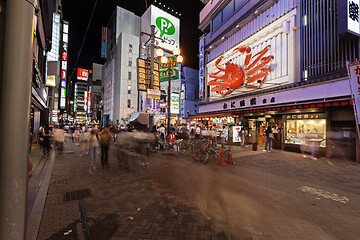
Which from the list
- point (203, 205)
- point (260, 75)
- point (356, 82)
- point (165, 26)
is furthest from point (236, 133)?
point (165, 26)

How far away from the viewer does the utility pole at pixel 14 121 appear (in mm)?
1381

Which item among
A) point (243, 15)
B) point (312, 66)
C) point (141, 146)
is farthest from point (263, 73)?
point (141, 146)

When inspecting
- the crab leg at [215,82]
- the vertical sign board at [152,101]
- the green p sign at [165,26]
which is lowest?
the vertical sign board at [152,101]

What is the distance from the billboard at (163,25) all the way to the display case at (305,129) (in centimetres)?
4308

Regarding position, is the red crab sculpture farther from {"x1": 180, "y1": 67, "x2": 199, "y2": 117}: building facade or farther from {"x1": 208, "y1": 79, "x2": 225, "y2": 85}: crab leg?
{"x1": 180, "y1": 67, "x2": 199, "y2": 117}: building facade

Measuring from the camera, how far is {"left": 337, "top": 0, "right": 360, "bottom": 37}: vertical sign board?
34.1 ft

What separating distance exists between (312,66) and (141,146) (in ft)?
45.8

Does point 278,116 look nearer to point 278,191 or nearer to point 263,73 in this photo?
point 263,73

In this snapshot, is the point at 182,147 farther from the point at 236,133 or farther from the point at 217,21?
the point at 217,21

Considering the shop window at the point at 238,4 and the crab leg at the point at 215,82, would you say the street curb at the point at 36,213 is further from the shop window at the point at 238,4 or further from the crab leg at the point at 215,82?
the shop window at the point at 238,4

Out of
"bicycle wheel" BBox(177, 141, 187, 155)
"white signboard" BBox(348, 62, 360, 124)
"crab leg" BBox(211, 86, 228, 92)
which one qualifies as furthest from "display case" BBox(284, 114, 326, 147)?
"crab leg" BBox(211, 86, 228, 92)

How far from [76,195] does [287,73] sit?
17211mm

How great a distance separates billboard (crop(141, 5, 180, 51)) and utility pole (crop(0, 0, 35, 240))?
51.2 meters

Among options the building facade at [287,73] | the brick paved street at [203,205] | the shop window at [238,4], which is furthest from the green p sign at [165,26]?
the brick paved street at [203,205]
